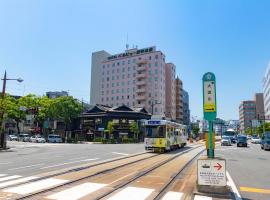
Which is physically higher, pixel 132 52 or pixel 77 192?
pixel 132 52

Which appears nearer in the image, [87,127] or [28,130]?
[87,127]

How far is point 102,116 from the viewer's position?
68875 millimetres

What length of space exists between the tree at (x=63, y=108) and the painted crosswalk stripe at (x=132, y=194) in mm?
61862

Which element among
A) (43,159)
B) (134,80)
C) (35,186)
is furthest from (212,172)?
(134,80)

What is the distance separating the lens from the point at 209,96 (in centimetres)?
1009

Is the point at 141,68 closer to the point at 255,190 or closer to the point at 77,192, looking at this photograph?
Result: the point at 255,190

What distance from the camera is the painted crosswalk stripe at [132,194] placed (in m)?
7.88

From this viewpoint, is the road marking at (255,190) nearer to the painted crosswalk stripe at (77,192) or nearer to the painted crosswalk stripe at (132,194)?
the painted crosswalk stripe at (132,194)

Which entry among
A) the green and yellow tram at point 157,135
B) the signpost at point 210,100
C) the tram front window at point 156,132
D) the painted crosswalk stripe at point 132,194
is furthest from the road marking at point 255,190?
the tram front window at point 156,132

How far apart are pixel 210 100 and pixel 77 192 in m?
5.58

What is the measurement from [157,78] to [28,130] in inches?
1957

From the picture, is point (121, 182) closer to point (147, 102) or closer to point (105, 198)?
point (105, 198)

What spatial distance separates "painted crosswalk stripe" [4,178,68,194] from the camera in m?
8.38

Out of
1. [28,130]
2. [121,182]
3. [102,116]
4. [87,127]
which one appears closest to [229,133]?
[102,116]
